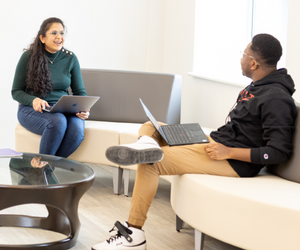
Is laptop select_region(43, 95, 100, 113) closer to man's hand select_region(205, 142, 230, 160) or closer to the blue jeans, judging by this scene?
the blue jeans

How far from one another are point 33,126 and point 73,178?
1.14 metres

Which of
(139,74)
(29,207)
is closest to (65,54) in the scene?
(139,74)

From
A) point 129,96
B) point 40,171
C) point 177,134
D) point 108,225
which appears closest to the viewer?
point 40,171

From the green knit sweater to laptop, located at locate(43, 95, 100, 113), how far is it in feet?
0.63

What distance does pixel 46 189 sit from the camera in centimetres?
199

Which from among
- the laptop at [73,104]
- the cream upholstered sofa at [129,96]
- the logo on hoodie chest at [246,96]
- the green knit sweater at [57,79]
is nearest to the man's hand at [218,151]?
the logo on hoodie chest at [246,96]

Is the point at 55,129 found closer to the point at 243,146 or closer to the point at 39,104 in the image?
the point at 39,104

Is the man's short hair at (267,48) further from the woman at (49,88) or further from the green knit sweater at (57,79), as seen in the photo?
the green knit sweater at (57,79)

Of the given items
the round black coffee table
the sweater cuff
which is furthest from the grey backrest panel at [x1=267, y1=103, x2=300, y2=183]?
the round black coffee table

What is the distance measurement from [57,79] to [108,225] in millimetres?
1348

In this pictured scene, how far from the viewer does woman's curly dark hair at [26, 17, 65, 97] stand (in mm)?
3199

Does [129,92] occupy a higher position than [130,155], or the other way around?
[129,92]

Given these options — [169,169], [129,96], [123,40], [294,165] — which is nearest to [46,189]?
[169,169]

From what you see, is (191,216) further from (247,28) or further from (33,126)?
(247,28)
